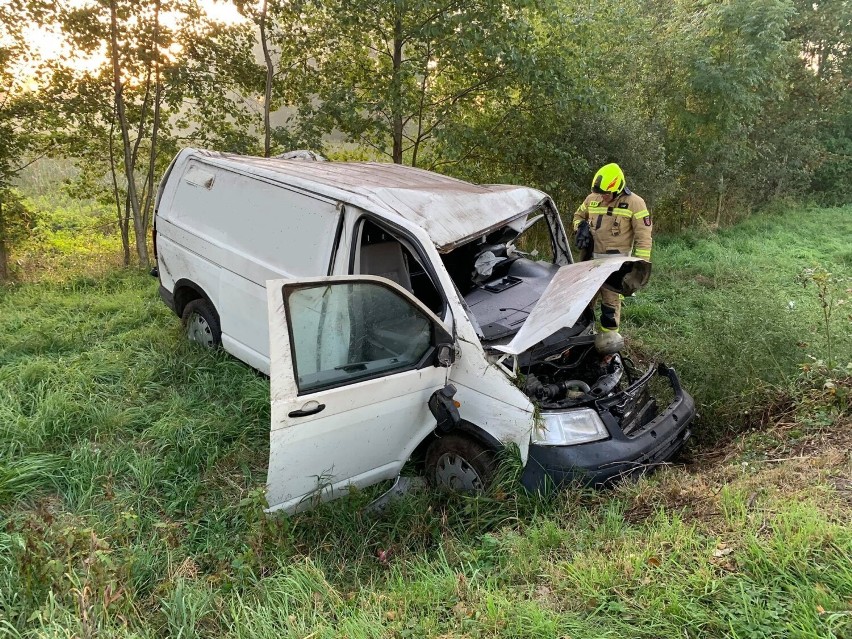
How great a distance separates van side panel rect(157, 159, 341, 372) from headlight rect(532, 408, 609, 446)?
5.48 feet

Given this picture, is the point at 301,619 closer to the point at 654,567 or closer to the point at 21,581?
the point at 21,581

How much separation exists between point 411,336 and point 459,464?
2.66ft

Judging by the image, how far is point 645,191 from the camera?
9.52 metres

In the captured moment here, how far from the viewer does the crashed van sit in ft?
8.89

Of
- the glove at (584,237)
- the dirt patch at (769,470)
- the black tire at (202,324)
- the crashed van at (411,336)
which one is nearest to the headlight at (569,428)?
the crashed van at (411,336)

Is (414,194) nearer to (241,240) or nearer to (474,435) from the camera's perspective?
(241,240)

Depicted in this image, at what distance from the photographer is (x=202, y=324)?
4.77m

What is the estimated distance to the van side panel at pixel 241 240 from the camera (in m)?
3.69

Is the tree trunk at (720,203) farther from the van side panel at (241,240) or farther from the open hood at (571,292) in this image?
the van side panel at (241,240)

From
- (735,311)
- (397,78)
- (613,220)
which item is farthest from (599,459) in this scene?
(397,78)

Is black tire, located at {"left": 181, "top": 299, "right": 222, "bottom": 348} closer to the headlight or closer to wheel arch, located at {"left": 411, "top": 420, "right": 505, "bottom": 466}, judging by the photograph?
wheel arch, located at {"left": 411, "top": 420, "right": 505, "bottom": 466}

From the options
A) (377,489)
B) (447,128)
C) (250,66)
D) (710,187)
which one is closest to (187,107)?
(250,66)

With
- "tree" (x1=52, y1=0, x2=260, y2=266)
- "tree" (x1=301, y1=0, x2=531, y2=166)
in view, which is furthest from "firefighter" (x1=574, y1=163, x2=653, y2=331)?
"tree" (x1=52, y1=0, x2=260, y2=266)

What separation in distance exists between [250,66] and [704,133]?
8.67m
